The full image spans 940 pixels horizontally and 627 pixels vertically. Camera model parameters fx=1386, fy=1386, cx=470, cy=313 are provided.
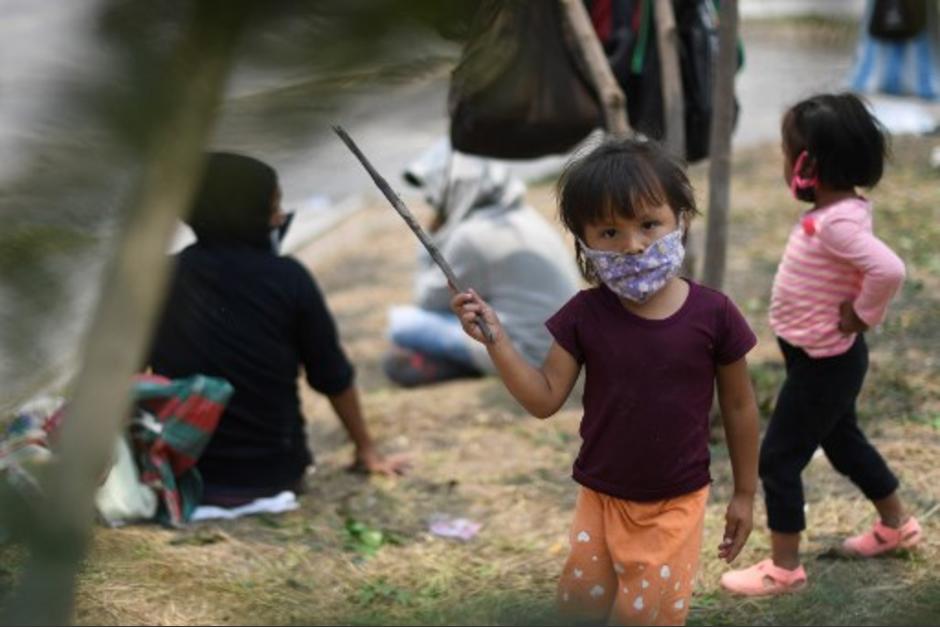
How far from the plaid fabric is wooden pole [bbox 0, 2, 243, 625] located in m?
2.68

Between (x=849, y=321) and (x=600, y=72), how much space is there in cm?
134

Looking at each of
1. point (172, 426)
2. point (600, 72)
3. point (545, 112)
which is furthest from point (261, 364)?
point (600, 72)

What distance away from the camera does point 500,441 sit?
4633mm

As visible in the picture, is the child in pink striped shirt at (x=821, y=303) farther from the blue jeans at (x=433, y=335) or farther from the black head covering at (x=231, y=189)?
the blue jeans at (x=433, y=335)

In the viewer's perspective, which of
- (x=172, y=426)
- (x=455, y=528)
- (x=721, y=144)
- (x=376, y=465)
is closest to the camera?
(x=172, y=426)

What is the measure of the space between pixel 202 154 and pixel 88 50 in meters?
0.11

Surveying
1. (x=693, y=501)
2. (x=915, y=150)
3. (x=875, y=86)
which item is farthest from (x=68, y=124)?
(x=875, y=86)

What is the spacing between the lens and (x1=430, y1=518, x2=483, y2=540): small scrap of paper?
12.3 feet

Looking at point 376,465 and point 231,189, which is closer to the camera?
point 231,189

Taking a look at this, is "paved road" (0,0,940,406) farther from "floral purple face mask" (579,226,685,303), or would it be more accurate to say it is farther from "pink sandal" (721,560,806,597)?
"pink sandal" (721,560,806,597)

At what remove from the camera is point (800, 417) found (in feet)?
9.75

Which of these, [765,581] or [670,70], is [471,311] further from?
[670,70]

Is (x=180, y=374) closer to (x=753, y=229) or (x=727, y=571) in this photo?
(x=727, y=571)

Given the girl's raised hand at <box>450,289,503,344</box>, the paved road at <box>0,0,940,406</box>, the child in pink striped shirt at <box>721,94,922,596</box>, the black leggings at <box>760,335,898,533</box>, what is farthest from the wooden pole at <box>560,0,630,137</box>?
the paved road at <box>0,0,940,406</box>
